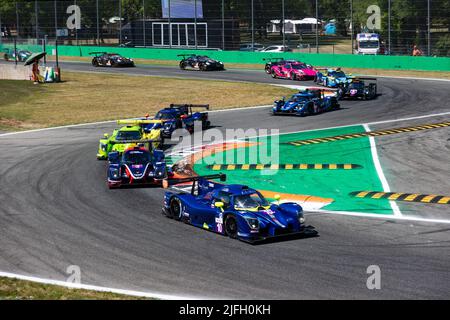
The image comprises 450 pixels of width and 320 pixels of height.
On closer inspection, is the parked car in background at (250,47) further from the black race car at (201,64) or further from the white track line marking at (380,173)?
the white track line marking at (380,173)

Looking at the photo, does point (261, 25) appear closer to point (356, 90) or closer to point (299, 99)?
point (356, 90)

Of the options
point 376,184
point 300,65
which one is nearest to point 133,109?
point 300,65

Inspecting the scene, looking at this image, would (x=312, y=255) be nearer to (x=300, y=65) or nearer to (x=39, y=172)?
(x=39, y=172)

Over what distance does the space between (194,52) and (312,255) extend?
6393 centimetres

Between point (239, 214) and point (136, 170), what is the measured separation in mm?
7829

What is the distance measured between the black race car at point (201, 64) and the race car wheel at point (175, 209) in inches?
1933

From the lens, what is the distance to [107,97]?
57250mm

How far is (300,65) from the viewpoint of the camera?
62.9m

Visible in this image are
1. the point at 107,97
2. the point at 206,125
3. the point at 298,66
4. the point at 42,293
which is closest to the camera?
the point at 42,293

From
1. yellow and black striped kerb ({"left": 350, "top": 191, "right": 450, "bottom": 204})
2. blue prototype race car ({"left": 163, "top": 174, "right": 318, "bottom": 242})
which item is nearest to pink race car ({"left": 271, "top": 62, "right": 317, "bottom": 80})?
yellow and black striped kerb ({"left": 350, "top": 191, "right": 450, "bottom": 204})

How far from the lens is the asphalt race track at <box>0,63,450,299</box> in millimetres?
16906

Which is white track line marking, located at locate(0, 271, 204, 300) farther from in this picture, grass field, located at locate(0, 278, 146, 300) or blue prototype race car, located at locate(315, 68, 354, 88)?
blue prototype race car, located at locate(315, 68, 354, 88)

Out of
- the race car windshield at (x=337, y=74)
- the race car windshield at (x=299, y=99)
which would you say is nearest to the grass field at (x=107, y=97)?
the race car windshield at (x=337, y=74)

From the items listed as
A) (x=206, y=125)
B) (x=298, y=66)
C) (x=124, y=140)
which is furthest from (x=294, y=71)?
(x=124, y=140)
